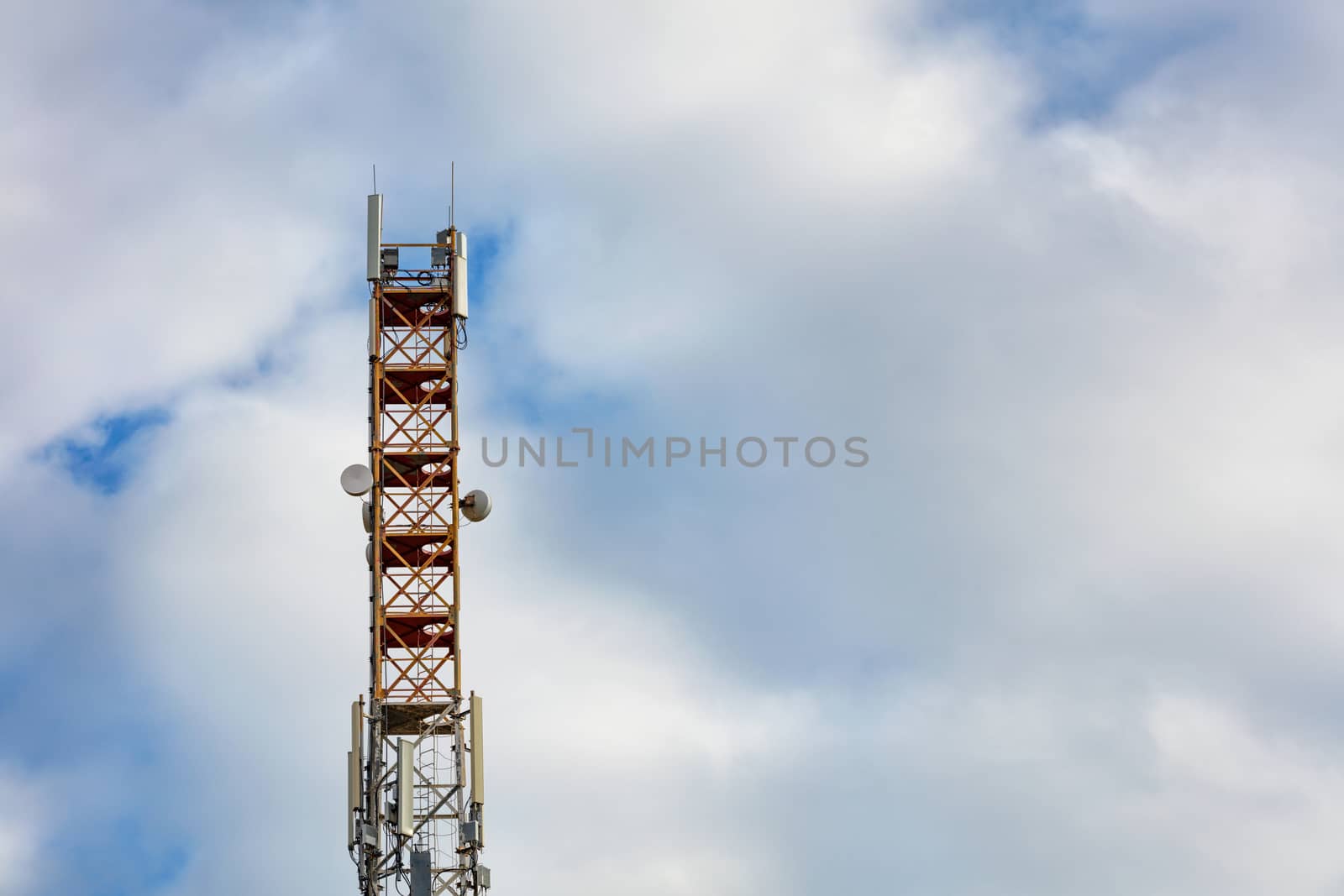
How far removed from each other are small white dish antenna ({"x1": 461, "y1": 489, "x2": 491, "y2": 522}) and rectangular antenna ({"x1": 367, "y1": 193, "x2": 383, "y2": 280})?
31.7 feet

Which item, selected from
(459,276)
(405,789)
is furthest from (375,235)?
(405,789)

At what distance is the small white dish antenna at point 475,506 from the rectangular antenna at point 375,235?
9.66 meters

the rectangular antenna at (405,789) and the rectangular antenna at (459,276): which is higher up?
the rectangular antenna at (459,276)

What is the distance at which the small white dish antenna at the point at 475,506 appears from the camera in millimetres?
140000

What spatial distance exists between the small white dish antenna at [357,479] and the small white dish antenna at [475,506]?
3890 mm

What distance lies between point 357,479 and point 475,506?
4.86m

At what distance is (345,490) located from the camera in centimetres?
13888

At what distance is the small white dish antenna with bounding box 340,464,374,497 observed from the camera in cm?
13888

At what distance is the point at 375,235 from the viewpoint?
14250 cm

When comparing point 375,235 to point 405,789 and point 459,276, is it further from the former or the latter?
point 405,789

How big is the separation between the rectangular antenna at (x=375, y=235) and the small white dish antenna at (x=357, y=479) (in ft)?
26.2

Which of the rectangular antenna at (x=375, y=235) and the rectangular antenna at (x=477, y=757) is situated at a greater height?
the rectangular antenna at (x=375, y=235)

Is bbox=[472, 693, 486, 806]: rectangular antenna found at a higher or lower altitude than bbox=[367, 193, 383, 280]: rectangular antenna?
lower

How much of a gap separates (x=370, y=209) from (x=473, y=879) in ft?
91.1
